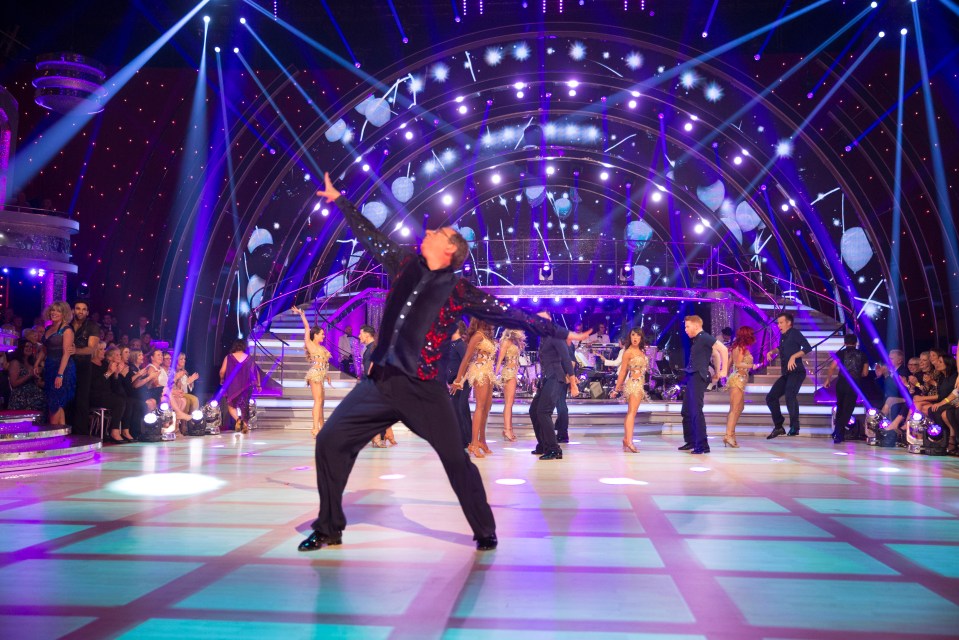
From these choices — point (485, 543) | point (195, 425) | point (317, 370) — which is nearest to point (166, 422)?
point (195, 425)

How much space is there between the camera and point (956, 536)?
481 cm

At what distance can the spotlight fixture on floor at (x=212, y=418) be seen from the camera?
12.3 metres

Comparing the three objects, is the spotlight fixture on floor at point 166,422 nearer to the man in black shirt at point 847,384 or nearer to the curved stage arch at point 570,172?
the curved stage arch at point 570,172

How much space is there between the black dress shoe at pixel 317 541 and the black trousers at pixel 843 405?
944 cm

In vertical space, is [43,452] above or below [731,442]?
above

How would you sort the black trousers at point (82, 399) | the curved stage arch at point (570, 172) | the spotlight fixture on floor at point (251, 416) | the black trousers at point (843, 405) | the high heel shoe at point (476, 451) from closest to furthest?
the high heel shoe at point (476, 451) → the black trousers at point (82, 399) → the black trousers at point (843, 405) → the spotlight fixture on floor at point (251, 416) → the curved stage arch at point (570, 172)

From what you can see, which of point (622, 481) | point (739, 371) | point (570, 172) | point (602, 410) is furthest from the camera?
point (570, 172)

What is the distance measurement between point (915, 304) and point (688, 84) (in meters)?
6.30

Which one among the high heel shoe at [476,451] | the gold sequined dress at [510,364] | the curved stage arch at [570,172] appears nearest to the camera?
the high heel shoe at [476,451]

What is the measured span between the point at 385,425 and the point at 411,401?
0.21 meters

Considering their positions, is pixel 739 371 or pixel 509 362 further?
pixel 739 371

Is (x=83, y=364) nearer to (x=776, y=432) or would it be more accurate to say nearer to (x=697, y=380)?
(x=697, y=380)

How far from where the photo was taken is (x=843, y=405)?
12.1 metres

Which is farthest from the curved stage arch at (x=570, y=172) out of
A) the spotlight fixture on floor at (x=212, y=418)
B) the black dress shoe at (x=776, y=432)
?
the black dress shoe at (x=776, y=432)
